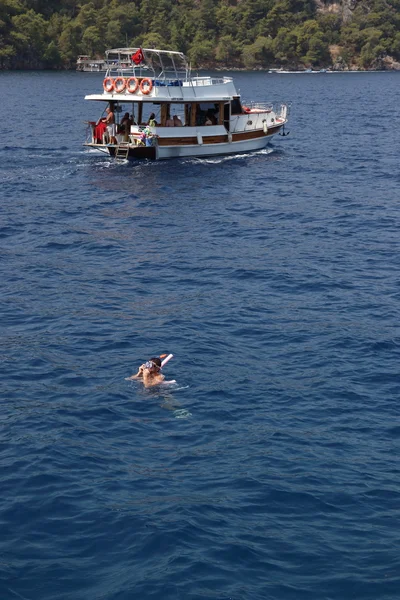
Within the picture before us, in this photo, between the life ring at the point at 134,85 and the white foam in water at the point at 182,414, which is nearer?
the white foam in water at the point at 182,414

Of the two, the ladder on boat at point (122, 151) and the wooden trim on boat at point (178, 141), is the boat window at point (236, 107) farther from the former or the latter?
the ladder on boat at point (122, 151)

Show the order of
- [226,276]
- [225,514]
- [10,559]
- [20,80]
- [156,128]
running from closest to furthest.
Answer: [10,559] → [225,514] → [226,276] → [156,128] → [20,80]

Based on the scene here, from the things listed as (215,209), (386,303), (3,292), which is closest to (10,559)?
(3,292)

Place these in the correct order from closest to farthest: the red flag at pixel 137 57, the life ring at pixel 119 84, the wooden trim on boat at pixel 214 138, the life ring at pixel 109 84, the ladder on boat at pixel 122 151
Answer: the red flag at pixel 137 57
the ladder on boat at pixel 122 151
the life ring at pixel 119 84
the wooden trim on boat at pixel 214 138
the life ring at pixel 109 84

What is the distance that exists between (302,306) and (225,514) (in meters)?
11.2

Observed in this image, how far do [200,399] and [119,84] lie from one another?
110 ft

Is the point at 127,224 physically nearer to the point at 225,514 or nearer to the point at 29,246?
the point at 29,246

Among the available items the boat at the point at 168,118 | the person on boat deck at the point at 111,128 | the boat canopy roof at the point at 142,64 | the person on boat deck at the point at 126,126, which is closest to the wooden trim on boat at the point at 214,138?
the boat at the point at 168,118

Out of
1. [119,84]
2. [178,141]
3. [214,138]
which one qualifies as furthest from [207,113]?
[119,84]

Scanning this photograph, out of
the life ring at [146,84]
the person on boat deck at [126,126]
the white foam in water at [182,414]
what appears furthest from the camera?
the person on boat deck at [126,126]

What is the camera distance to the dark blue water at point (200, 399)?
46.2ft

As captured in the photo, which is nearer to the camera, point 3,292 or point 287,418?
point 287,418

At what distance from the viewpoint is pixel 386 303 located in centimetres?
2581

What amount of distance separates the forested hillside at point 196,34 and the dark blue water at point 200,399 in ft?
407
